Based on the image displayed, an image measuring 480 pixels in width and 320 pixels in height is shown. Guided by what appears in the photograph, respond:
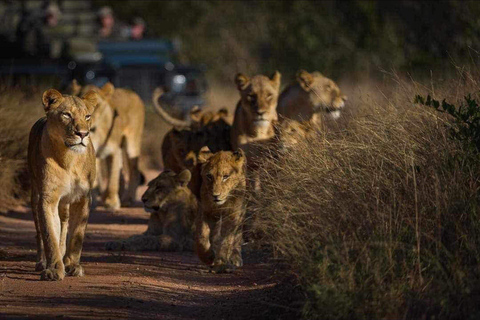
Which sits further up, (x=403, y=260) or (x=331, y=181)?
(x=331, y=181)

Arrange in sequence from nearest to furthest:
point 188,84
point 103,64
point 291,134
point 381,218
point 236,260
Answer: point 381,218
point 236,260
point 291,134
point 188,84
point 103,64

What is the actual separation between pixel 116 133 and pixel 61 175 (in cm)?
432

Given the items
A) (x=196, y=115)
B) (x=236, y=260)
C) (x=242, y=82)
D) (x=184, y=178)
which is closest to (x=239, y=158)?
(x=236, y=260)

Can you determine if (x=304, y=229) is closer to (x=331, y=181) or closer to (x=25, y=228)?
(x=331, y=181)

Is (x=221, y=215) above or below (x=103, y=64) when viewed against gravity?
below

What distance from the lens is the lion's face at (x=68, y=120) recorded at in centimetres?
705


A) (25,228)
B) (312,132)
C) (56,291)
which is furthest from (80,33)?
(56,291)

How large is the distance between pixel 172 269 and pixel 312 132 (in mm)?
1378

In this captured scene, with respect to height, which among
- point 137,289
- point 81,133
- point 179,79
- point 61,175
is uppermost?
point 179,79

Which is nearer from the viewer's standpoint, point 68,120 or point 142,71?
point 68,120

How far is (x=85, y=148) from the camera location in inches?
279

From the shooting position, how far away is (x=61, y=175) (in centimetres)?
713

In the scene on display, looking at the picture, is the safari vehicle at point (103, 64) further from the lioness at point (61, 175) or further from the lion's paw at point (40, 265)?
the lioness at point (61, 175)

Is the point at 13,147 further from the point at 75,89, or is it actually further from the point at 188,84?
the point at 188,84
